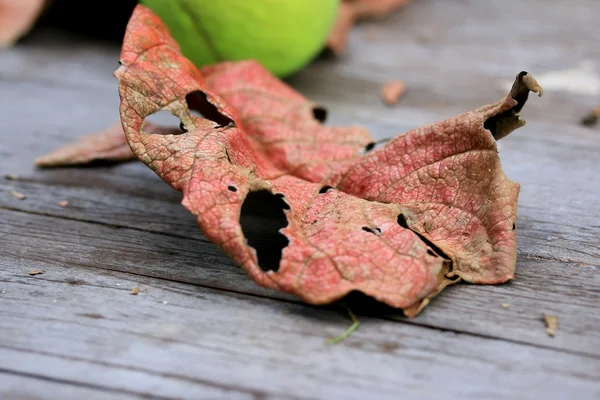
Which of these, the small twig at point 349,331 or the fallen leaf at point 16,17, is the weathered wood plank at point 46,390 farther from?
the fallen leaf at point 16,17

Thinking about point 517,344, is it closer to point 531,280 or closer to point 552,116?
point 531,280

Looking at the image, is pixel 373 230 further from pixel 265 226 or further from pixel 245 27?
pixel 245 27

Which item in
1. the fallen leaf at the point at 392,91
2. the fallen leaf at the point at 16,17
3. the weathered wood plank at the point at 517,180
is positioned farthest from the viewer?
the fallen leaf at the point at 16,17

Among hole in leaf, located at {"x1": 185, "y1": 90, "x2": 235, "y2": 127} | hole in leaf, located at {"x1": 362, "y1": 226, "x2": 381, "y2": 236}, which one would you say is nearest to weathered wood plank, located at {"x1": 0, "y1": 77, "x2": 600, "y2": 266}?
hole in leaf, located at {"x1": 185, "y1": 90, "x2": 235, "y2": 127}

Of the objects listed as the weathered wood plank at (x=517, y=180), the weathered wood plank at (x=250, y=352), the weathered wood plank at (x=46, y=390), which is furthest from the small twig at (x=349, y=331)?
the weathered wood plank at (x=517, y=180)

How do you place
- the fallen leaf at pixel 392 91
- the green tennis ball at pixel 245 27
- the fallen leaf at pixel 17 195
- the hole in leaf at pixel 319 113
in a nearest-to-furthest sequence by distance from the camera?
the fallen leaf at pixel 17 195 → the hole in leaf at pixel 319 113 → the green tennis ball at pixel 245 27 → the fallen leaf at pixel 392 91

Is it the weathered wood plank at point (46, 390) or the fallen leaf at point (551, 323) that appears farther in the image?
the fallen leaf at point (551, 323)

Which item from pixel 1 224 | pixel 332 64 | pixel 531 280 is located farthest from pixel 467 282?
pixel 332 64
